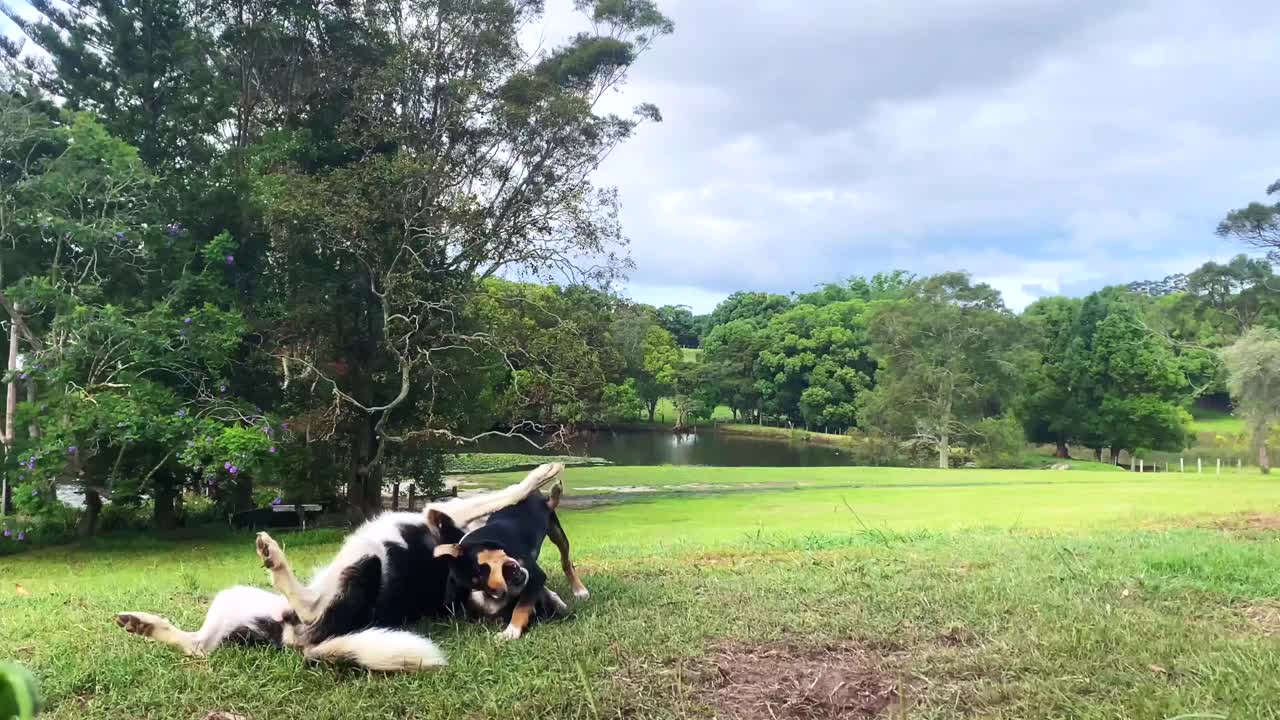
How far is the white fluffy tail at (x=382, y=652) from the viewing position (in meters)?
2.83

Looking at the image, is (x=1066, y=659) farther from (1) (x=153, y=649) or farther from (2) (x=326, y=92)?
(2) (x=326, y=92)

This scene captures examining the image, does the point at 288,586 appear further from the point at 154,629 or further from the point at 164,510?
the point at 164,510

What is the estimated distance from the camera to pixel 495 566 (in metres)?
3.35

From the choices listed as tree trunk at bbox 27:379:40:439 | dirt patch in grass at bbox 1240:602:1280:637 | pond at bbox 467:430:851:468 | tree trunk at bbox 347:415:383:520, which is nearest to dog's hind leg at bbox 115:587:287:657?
dirt patch in grass at bbox 1240:602:1280:637

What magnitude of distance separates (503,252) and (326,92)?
458 centimetres

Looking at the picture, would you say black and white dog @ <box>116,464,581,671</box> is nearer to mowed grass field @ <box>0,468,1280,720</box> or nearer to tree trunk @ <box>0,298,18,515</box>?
mowed grass field @ <box>0,468,1280,720</box>

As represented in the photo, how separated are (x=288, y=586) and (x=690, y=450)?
44904 mm

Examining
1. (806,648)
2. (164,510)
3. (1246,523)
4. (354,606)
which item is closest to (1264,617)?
(806,648)

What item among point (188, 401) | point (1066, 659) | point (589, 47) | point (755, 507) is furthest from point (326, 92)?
point (1066, 659)

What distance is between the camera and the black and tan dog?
3.36 m

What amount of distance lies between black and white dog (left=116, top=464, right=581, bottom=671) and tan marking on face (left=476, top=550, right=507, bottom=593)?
25 cm

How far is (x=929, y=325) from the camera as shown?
1638 inches

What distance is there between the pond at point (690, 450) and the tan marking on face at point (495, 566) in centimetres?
3271

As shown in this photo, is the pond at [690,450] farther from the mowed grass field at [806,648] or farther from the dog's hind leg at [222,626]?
the dog's hind leg at [222,626]
